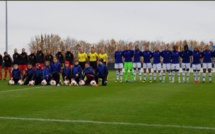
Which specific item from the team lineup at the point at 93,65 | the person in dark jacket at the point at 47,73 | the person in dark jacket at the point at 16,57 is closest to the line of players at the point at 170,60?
the team lineup at the point at 93,65

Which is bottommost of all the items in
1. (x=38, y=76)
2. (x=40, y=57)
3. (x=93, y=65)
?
(x=38, y=76)

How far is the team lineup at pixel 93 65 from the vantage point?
1916cm

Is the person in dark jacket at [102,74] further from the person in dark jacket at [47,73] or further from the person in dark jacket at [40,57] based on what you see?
the person in dark jacket at [40,57]

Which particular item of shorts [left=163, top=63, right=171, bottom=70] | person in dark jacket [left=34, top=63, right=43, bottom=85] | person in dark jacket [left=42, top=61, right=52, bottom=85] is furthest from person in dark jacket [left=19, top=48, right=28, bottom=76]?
shorts [left=163, top=63, right=171, bottom=70]

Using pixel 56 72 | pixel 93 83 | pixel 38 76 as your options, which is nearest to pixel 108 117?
pixel 93 83

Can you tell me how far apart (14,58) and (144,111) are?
16.3 metres

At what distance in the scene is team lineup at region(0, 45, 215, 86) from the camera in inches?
754

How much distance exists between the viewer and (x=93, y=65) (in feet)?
72.6

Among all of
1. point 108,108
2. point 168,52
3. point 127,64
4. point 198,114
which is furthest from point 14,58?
point 198,114

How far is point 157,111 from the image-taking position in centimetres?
906

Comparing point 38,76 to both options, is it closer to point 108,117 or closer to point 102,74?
point 102,74

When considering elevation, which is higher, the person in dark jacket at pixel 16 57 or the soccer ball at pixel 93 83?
the person in dark jacket at pixel 16 57

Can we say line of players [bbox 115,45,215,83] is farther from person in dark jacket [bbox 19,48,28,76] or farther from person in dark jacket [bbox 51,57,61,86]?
person in dark jacket [bbox 19,48,28,76]

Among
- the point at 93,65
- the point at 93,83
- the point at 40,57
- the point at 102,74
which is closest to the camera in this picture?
the point at 93,83
